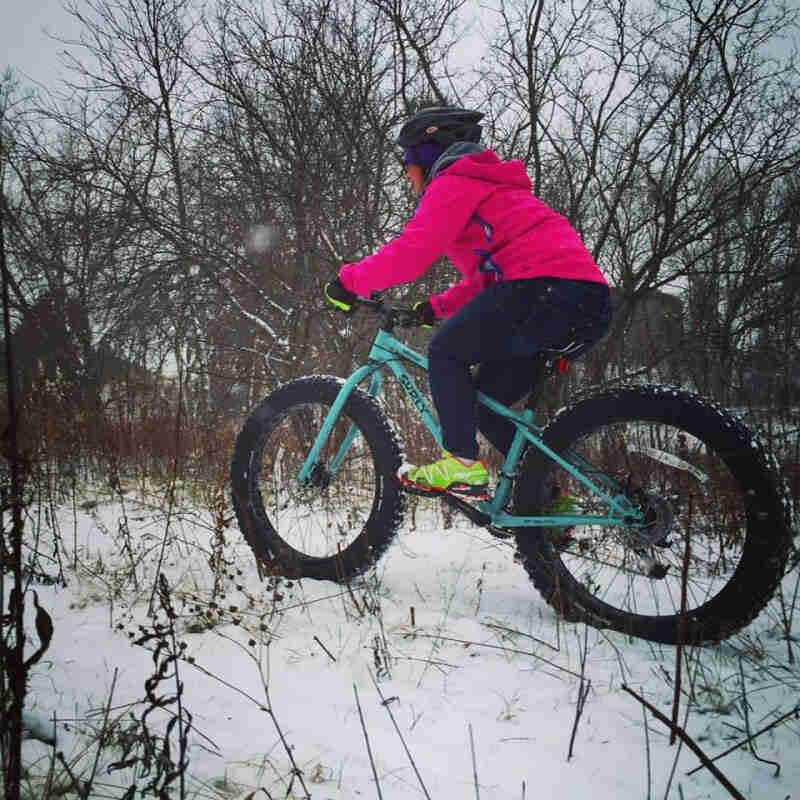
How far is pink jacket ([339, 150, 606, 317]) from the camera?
82.3 inches

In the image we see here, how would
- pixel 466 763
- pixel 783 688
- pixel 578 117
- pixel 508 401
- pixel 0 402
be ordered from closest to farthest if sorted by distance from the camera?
pixel 466 763 → pixel 783 688 → pixel 508 401 → pixel 578 117 → pixel 0 402

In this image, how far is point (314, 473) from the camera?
282 centimetres

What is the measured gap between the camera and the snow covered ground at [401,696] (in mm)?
1188

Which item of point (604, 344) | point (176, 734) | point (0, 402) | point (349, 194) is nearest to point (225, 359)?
point (349, 194)

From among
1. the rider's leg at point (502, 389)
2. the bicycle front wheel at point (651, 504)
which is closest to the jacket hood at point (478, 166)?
the rider's leg at point (502, 389)

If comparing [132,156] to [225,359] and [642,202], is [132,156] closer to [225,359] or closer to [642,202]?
[225,359]

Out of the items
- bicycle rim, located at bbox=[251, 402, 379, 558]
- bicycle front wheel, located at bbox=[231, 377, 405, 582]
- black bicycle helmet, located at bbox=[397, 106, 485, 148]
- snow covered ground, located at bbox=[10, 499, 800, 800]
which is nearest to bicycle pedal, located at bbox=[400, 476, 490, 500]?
bicycle front wheel, located at bbox=[231, 377, 405, 582]

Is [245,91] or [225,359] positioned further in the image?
[225,359]

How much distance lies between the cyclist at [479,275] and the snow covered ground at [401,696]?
678 mm

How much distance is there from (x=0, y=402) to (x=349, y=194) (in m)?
5.94

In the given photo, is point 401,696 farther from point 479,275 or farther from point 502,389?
point 479,275

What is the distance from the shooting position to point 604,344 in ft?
16.0

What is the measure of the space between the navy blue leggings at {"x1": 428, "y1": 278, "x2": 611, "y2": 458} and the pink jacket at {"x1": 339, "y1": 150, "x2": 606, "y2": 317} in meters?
0.06

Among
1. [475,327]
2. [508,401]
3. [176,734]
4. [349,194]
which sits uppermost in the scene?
[349,194]
